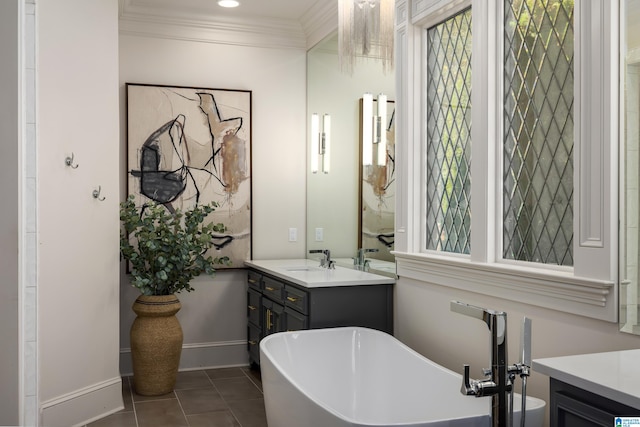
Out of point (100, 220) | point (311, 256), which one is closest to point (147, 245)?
point (100, 220)

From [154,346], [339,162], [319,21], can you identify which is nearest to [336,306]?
[154,346]

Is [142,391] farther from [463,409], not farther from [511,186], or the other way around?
[511,186]

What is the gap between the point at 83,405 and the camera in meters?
3.70

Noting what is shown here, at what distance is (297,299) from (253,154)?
5.32 feet

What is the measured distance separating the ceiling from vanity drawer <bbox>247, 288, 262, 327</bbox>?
1.94 m

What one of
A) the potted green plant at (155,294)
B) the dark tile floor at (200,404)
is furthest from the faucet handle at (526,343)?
the potted green plant at (155,294)

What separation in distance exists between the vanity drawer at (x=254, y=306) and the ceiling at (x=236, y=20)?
194cm

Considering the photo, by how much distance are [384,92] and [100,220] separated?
196 cm

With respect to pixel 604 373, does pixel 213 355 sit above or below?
below

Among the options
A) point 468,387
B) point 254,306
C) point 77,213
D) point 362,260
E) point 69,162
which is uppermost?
point 69,162

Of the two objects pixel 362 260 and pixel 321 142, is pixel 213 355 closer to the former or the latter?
pixel 362 260

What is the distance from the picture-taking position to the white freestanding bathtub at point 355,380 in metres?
2.65

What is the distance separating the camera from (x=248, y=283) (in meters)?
5.00

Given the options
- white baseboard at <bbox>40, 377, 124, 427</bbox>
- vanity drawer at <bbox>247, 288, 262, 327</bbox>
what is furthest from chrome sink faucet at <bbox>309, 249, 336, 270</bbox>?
white baseboard at <bbox>40, 377, 124, 427</bbox>
